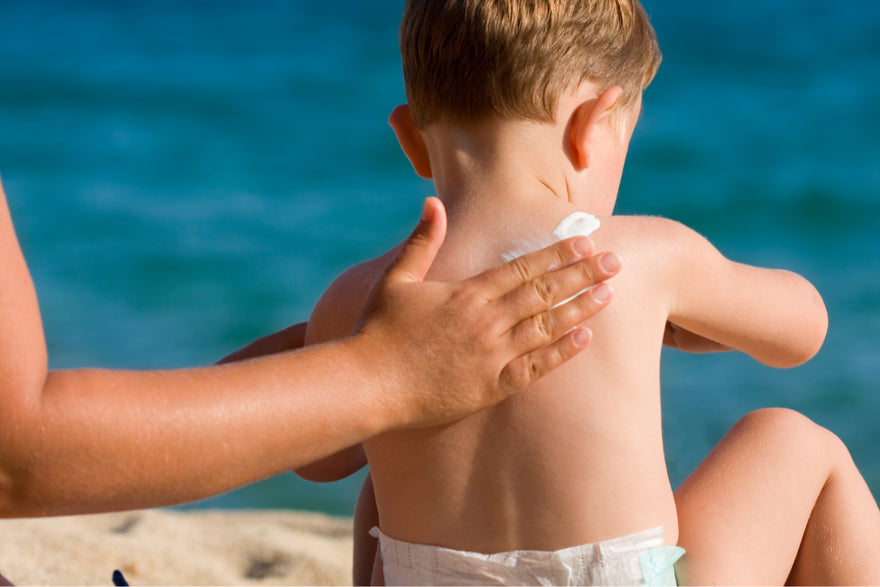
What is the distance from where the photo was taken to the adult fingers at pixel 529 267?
124 centimetres

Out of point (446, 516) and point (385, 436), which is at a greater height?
point (385, 436)

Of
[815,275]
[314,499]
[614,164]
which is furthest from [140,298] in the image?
[614,164]

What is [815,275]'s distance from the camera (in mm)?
6207

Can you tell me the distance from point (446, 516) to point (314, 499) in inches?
103

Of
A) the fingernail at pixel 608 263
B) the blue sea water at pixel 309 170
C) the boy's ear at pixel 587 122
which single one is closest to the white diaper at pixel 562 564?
the fingernail at pixel 608 263

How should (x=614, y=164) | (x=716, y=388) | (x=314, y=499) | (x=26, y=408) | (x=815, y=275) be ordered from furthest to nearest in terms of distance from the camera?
(x=815, y=275) → (x=716, y=388) → (x=314, y=499) → (x=614, y=164) → (x=26, y=408)

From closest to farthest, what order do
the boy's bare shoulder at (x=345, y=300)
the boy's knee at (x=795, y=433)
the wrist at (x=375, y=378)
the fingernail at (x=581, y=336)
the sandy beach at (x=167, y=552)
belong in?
the wrist at (x=375, y=378) → the fingernail at (x=581, y=336) → the boy's bare shoulder at (x=345, y=300) → the boy's knee at (x=795, y=433) → the sandy beach at (x=167, y=552)

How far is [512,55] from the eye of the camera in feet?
5.06

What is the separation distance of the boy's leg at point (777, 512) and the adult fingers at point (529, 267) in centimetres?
56

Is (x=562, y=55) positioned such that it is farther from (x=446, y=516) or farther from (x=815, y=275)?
(x=815, y=275)

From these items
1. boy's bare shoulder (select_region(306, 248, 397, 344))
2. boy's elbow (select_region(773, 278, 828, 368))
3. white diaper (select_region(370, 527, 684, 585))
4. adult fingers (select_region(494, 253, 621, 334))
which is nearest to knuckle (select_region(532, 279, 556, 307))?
adult fingers (select_region(494, 253, 621, 334))

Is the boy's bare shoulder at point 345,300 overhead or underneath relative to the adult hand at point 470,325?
overhead

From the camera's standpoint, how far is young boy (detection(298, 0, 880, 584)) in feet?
4.52

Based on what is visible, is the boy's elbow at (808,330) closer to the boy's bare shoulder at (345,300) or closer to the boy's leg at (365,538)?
the boy's bare shoulder at (345,300)
